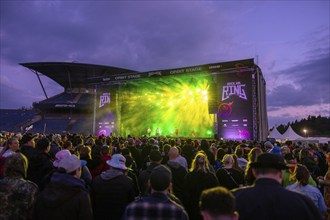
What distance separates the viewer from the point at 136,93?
34375mm

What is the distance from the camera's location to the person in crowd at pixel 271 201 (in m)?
2.21

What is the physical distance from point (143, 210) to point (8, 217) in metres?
1.73

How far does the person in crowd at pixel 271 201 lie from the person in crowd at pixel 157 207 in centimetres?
58

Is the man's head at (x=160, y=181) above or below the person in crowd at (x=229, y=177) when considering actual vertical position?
above

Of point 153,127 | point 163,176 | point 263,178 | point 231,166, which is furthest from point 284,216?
Result: point 153,127

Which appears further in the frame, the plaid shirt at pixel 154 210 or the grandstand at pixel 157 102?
the grandstand at pixel 157 102

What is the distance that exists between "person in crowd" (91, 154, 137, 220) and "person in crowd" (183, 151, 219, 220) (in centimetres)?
100

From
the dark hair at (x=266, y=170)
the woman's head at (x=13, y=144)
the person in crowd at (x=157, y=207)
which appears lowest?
the person in crowd at (x=157, y=207)

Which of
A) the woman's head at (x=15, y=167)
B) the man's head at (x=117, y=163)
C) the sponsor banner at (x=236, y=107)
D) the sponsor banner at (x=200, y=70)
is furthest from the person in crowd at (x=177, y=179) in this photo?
the sponsor banner at (x=200, y=70)

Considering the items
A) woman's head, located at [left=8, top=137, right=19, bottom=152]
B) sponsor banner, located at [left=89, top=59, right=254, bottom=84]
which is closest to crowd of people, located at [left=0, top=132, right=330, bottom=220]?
woman's head, located at [left=8, top=137, right=19, bottom=152]

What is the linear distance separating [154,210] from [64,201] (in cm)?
109

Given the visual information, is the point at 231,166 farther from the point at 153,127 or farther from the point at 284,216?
the point at 153,127

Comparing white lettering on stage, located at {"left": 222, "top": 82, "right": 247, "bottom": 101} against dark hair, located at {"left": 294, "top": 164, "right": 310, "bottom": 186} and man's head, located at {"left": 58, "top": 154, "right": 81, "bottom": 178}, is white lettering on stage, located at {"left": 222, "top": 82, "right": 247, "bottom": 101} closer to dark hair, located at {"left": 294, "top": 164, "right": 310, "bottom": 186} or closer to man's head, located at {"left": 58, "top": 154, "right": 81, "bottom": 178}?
dark hair, located at {"left": 294, "top": 164, "right": 310, "bottom": 186}

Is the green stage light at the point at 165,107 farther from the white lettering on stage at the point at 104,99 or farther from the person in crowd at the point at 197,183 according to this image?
the person in crowd at the point at 197,183
